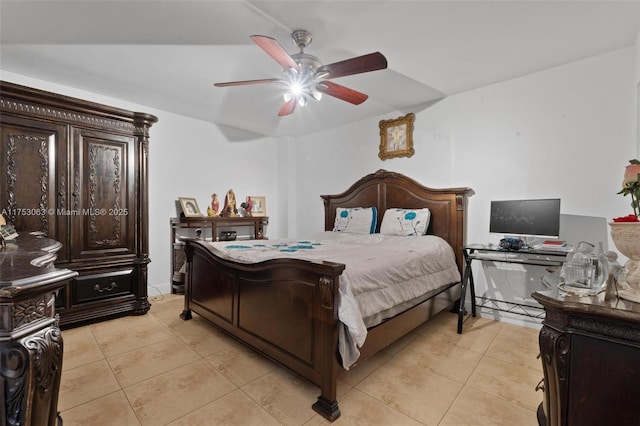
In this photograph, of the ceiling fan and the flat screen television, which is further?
the flat screen television

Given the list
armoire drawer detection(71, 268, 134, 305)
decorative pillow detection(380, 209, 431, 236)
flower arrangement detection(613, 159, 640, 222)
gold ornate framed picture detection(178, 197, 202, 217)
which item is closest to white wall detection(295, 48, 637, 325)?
decorative pillow detection(380, 209, 431, 236)

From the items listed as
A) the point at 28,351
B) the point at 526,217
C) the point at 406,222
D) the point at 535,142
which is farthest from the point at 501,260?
the point at 28,351

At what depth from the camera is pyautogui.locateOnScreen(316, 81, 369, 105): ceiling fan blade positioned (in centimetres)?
233

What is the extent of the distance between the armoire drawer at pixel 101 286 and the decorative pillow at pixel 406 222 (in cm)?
297

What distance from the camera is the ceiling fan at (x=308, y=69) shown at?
1.87 metres

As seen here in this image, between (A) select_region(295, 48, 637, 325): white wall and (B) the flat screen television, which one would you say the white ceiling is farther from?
(B) the flat screen television

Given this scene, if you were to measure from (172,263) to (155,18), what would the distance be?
300cm

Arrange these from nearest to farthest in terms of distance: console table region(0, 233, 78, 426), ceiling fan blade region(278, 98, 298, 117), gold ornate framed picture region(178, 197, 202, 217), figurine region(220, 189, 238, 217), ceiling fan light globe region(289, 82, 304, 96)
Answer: console table region(0, 233, 78, 426) < ceiling fan light globe region(289, 82, 304, 96) < ceiling fan blade region(278, 98, 298, 117) < gold ornate framed picture region(178, 197, 202, 217) < figurine region(220, 189, 238, 217)

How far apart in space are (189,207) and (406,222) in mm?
2969

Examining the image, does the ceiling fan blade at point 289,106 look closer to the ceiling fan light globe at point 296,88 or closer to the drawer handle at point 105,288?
the ceiling fan light globe at point 296,88

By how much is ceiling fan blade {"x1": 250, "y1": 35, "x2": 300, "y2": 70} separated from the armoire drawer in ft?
8.96

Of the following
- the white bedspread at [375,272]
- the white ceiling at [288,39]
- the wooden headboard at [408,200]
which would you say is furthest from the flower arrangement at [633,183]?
the wooden headboard at [408,200]

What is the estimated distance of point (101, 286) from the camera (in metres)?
2.94

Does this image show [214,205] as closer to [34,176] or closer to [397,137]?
[34,176]
